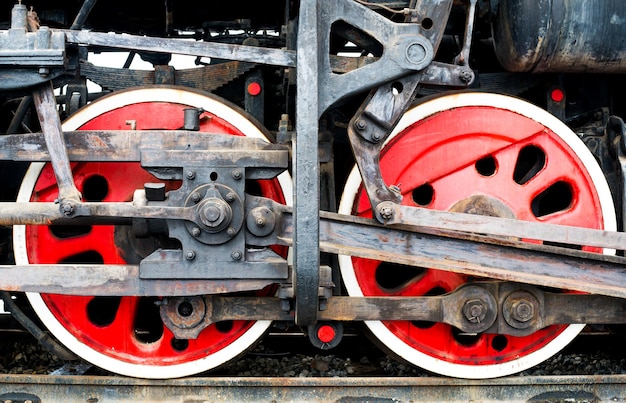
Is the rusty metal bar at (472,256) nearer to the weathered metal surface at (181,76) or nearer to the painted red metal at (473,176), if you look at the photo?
the painted red metal at (473,176)

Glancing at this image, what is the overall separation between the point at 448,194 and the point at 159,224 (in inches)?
42.0

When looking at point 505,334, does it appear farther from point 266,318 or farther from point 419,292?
point 266,318

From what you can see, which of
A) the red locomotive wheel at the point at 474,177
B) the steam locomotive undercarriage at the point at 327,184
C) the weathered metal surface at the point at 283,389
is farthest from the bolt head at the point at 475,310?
the weathered metal surface at the point at 283,389

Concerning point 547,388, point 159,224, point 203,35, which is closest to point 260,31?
point 203,35

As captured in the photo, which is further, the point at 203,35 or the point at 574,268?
the point at 203,35

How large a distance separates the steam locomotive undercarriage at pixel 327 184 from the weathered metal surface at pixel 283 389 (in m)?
0.07

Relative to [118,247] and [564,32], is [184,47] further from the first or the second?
[564,32]

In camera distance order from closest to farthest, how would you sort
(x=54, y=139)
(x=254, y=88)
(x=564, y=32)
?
1. (x=54, y=139)
2. (x=564, y=32)
3. (x=254, y=88)

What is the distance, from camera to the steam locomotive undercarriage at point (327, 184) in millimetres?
2219

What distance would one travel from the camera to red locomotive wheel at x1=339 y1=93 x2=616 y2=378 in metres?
2.58

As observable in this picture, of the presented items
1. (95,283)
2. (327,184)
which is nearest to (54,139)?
(95,283)

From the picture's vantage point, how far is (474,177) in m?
2.59

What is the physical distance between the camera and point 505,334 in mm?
2537

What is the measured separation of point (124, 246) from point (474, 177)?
4.39ft
